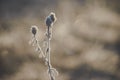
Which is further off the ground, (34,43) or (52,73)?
(34,43)

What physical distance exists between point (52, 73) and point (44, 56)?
18 cm

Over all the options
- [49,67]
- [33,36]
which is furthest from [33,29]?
[49,67]

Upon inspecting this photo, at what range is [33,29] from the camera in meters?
4.20

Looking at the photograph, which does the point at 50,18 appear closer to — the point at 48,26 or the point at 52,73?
the point at 48,26

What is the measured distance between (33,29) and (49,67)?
0.42 metres

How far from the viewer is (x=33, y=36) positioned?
13.5ft

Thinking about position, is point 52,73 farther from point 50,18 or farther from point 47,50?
point 50,18

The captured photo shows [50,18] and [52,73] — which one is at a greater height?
[50,18]

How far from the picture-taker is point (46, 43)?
4.32 meters

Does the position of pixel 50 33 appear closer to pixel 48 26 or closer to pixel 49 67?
pixel 48 26

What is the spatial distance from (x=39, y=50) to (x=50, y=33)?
24cm

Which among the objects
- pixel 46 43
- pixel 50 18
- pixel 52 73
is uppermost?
pixel 50 18

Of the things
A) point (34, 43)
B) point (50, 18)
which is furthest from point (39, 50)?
point (50, 18)

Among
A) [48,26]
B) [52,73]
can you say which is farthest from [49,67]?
[48,26]
